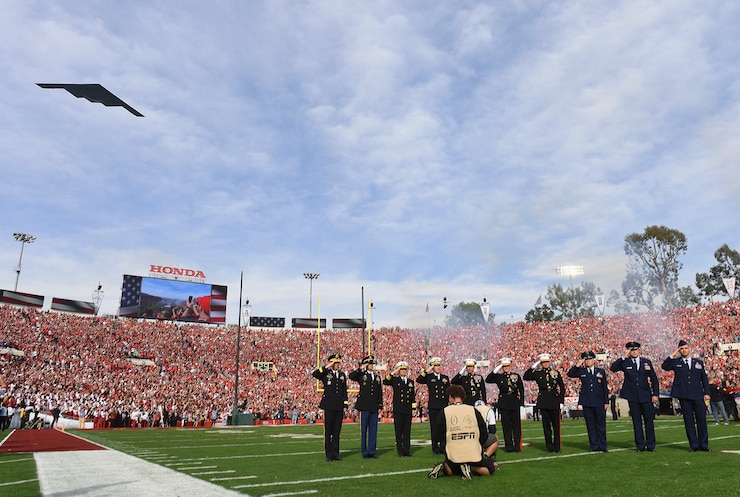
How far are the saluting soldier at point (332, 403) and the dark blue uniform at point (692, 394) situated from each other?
6648 millimetres

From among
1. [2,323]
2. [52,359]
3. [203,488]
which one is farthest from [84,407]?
[203,488]

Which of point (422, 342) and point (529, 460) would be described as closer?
point (529, 460)

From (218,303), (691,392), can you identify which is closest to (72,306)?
(218,303)

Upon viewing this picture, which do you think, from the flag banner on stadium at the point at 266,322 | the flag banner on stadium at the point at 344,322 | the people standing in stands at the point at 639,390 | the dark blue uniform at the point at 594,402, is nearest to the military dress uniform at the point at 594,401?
the dark blue uniform at the point at 594,402

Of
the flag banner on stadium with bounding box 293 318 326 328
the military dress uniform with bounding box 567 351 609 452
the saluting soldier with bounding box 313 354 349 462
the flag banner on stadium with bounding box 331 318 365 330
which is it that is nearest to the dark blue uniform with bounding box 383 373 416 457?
the saluting soldier with bounding box 313 354 349 462

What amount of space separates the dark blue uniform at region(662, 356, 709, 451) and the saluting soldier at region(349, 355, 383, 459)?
5.98m

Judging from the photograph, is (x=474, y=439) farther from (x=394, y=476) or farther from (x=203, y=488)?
(x=203, y=488)

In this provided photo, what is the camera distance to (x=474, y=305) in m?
124

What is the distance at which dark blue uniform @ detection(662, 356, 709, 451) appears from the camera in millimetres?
10180

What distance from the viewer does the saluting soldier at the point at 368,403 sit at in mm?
11320

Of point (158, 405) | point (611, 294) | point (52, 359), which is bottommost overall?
point (158, 405)

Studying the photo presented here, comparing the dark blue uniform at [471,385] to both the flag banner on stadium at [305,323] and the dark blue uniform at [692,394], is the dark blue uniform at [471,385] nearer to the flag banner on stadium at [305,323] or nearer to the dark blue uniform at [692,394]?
the dark blue uniform at [692,394]

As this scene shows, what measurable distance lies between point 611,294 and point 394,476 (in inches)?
3322

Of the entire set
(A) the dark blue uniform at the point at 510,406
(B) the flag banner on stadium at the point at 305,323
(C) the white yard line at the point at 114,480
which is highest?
(B) the flag banner on stadium at the point at 305,323
